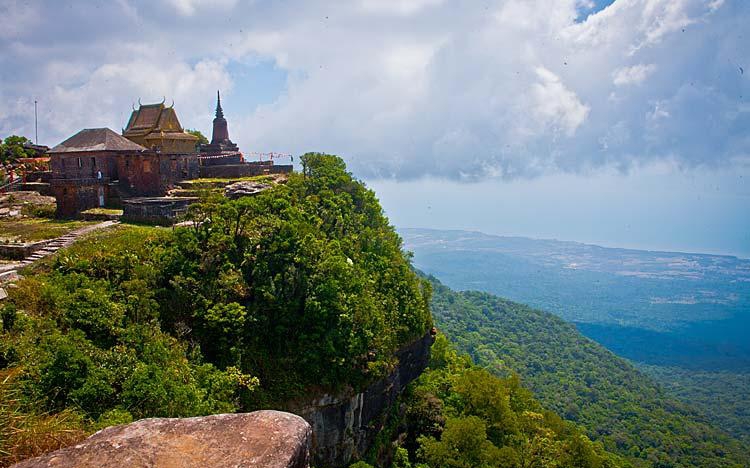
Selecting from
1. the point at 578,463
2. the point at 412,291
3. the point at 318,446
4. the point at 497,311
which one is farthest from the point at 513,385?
the point at 497,311

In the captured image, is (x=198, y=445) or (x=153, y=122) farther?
(x=153, y=122)

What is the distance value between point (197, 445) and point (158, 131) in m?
37.6

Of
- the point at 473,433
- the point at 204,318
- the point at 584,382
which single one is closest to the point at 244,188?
the point at 204,318

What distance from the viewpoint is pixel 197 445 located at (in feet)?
18.9

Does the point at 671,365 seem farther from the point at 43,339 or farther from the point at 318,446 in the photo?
the point at 43,339

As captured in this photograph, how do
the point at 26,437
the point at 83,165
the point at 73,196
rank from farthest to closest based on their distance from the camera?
1. the point at 83,165
2. the point at 73,196
3. the point at 26,437

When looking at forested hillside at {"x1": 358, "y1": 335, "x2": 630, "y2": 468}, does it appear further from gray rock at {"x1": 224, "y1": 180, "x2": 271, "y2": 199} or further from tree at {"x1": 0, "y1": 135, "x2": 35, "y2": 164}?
tree at {"x1": 0, "y1": 135, "x2": 35, "y2": 164}

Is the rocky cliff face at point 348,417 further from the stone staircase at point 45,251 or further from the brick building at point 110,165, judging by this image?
the brick building at point 110,165

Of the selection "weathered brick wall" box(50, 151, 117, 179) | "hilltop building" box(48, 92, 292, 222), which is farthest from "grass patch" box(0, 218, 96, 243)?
"weathered brick wall" box(50, 151, 117, 179)

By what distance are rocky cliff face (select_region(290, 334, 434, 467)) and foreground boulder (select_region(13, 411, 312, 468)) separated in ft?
47.0

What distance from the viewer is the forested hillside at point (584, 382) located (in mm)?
60531

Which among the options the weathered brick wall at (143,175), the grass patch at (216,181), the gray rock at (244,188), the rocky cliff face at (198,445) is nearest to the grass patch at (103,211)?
the weathered brick wall at (143,175)

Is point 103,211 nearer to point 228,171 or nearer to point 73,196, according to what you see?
point 73,196

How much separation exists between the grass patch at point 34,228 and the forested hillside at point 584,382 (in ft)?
188
